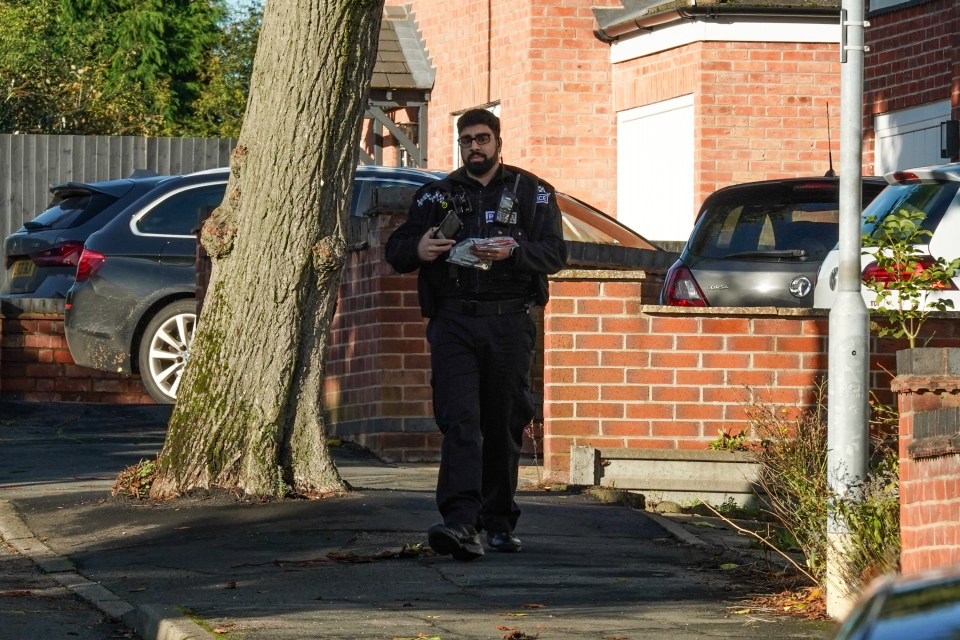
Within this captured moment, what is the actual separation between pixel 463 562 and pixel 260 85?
2.82 metres

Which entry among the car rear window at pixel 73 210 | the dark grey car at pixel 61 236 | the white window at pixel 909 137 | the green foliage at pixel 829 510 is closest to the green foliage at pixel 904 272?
the green foliage at pixel 829 510

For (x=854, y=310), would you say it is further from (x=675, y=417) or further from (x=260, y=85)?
(x=675, y=417)

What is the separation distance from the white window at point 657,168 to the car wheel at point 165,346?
782 cm

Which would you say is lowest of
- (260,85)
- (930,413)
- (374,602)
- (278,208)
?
(374,602)

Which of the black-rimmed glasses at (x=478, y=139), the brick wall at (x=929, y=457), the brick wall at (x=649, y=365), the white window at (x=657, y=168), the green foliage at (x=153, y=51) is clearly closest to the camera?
the brick wall at (x=929, y=457)

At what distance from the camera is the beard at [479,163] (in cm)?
773

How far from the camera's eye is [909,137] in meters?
19.5

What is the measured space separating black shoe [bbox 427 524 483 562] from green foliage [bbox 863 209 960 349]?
9.18 ft

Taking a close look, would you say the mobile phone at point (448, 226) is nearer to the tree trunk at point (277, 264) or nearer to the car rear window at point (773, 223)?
the tree trunk at point (277, 264)

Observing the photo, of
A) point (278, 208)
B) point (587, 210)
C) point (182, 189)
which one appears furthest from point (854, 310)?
point (182, 189)

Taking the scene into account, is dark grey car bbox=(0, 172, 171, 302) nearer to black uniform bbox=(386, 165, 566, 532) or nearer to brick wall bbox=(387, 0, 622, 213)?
brick wall bbox=(387, 0, 622, 213)

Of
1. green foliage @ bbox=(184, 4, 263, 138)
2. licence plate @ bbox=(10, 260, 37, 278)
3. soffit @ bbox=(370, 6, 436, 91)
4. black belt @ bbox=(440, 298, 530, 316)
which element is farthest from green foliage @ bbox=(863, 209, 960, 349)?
green foliage @ bbox=(184, 4, 263, 138)

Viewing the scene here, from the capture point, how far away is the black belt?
25.1 feet

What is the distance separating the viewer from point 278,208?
897 centimetres
